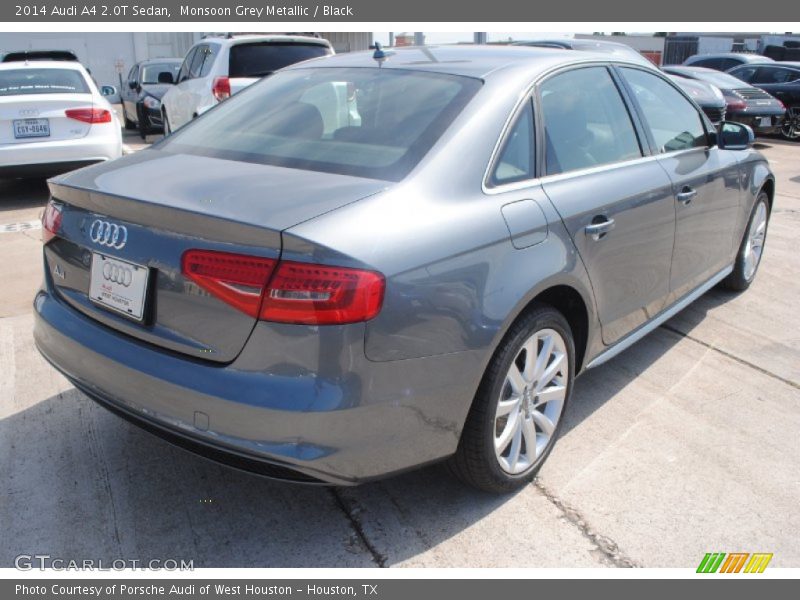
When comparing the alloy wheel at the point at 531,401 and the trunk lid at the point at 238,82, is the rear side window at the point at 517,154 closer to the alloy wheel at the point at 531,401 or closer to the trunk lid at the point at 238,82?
the alloy wheel at the point at 531,401

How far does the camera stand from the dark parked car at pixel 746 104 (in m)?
13.4

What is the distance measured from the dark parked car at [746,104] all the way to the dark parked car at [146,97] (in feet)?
30.6

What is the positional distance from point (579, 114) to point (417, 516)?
1860 millimetres

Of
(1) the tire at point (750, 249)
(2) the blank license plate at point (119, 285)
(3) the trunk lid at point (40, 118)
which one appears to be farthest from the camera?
(3) the trunk lid at point (40, 118)

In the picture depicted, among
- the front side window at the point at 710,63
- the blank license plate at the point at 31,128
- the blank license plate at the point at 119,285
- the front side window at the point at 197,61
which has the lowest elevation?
the blank license plate at the point at 119,285

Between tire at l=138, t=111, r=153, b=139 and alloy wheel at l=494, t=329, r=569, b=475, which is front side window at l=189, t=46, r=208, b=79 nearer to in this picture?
tire at l=138, t=111, r=153, b=139

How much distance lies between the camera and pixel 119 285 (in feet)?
8.19

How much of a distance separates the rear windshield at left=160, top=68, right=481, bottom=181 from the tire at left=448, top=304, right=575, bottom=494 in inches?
29.9

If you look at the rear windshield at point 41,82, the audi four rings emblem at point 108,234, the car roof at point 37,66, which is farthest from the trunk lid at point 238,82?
the audi four rings emblem at point 108,234

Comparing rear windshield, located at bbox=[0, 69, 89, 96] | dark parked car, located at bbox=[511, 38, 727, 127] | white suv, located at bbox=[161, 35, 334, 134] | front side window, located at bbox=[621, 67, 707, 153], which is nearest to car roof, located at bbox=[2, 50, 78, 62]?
rear windshield, located at bbox=[0, 69, 89, 96]

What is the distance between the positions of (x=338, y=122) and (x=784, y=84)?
615 inches

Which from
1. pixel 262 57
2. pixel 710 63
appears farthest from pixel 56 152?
→ pixel 710 63

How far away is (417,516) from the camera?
2791 mm
